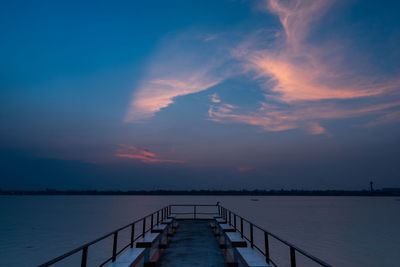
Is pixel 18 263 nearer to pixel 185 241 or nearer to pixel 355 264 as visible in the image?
pixel 185 241

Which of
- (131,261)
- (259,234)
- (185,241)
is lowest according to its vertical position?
(259,234)

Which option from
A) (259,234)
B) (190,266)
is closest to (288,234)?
(259,234)

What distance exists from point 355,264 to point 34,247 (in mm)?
29751

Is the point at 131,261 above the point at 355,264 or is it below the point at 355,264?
above

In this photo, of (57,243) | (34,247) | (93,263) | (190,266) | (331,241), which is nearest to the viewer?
(190,266)

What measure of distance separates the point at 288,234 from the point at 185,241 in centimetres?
3003

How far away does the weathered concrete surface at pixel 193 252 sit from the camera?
7057mm

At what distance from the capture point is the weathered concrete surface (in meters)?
7.06

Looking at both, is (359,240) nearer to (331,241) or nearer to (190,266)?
(331,241)

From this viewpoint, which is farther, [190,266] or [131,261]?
[190,266]

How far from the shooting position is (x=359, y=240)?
3122 cm

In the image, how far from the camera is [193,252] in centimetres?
820

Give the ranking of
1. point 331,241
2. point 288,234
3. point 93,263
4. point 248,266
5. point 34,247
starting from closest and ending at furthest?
point 248,266, point 93,263, point 34,247, point 331,241, point 288,234

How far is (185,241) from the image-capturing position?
990 cm
